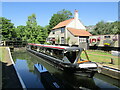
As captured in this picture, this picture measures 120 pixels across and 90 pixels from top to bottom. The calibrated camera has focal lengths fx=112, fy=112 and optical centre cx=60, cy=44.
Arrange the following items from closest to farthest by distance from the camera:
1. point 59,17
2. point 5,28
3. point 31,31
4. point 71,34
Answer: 1. point 71,34
2. point 5,28
3. point 31,31
4. point 59,17

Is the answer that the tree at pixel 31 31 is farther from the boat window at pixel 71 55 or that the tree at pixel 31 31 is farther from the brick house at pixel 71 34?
the boat window at pixel 71 55

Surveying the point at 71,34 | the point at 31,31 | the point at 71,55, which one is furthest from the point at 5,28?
the point at 71,55

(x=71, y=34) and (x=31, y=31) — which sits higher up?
(x=31, y=31)

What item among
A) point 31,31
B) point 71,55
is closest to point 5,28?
point 31,31

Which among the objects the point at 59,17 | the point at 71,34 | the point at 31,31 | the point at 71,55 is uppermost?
the point at 59,17

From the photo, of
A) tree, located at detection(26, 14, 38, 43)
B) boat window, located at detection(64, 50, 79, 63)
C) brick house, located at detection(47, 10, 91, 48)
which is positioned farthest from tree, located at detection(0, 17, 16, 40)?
boat window, located at detection(64, 50, 79, 63)

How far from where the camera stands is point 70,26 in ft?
119

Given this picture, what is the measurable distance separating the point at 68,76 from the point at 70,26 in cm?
2712

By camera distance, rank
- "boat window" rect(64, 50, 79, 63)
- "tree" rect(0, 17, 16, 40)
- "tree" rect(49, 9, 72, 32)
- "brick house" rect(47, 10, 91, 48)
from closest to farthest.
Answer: "boat window" rect(64, 50, 79, 63)
"brick house" rect(47, 10, 91, 48)
"tree" rect(0, 17, 16, 40)
"tree" rect(49, 9, 72, 32)

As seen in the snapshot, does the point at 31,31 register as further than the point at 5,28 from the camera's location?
Yes

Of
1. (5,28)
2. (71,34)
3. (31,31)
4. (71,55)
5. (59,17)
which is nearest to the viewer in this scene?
(71,55)

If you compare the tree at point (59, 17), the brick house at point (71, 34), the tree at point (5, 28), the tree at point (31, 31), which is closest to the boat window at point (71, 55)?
the brick house at point (71, 34)

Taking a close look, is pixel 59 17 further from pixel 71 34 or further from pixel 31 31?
pixel 71 34

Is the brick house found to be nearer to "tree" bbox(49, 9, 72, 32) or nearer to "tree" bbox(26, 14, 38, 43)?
"tree" bbox(26, 14, 38, 43)
